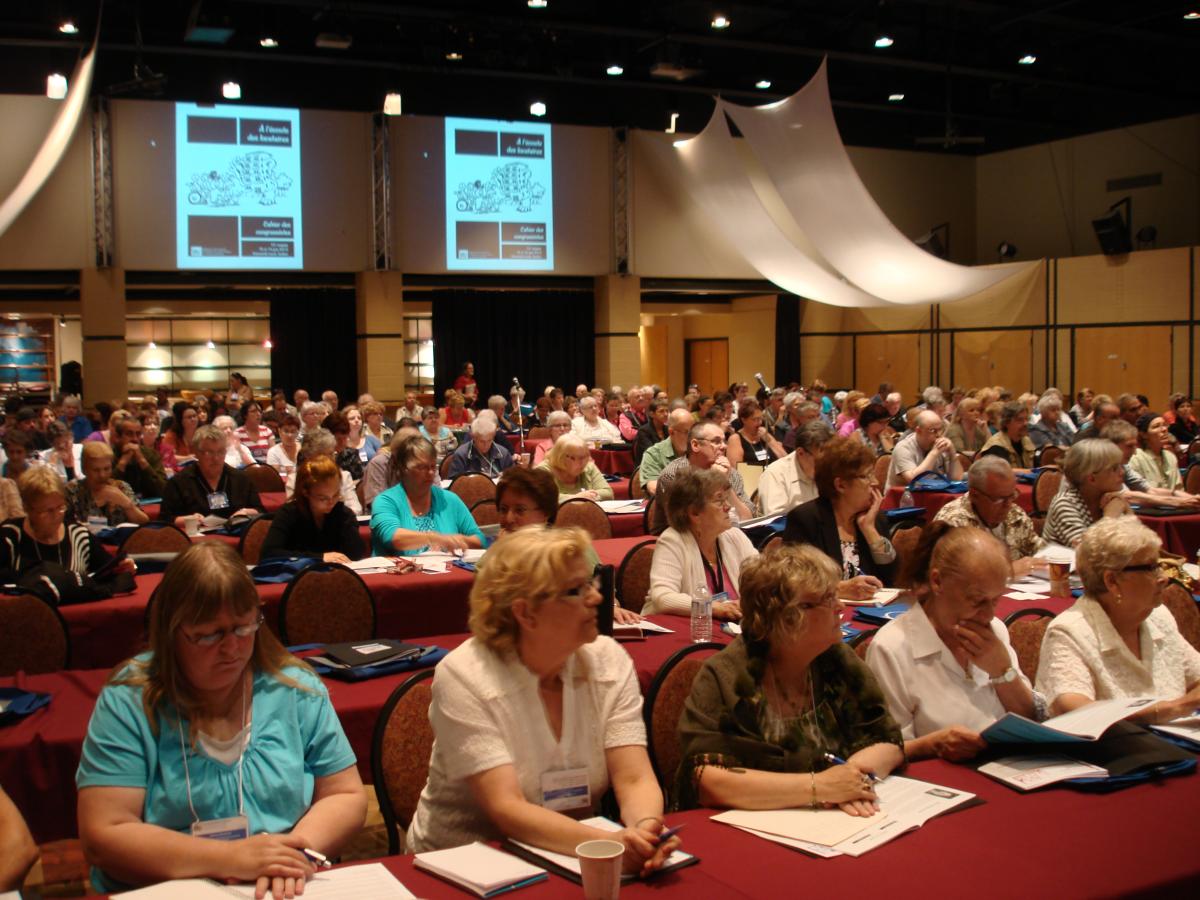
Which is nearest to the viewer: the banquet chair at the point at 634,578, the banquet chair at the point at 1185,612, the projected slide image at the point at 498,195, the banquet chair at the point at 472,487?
the banquet chair at the point at 1185,612

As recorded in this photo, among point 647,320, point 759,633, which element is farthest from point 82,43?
point 759,633

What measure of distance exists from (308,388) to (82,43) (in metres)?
6.43

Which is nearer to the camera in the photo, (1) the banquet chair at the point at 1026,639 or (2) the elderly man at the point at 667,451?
(1) the banquet chair at the point at 1026,639

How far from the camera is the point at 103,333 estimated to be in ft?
56.9

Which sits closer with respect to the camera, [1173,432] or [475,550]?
[475,550]

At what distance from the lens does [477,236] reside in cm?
1936

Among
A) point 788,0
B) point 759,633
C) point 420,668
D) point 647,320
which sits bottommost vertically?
point 420,668

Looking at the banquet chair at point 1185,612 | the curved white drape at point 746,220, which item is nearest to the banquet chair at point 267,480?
the banquet chair at point 1185,612

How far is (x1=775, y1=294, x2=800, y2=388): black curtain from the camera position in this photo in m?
22.9

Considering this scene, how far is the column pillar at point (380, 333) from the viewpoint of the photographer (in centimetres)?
1891

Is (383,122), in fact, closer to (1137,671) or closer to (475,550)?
(475,550)

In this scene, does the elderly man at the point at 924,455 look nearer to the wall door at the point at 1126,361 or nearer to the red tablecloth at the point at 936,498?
the red tablecloth at the point at 936,498

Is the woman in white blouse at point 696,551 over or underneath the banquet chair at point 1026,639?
over

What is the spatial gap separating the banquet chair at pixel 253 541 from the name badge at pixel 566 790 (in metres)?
3.82
